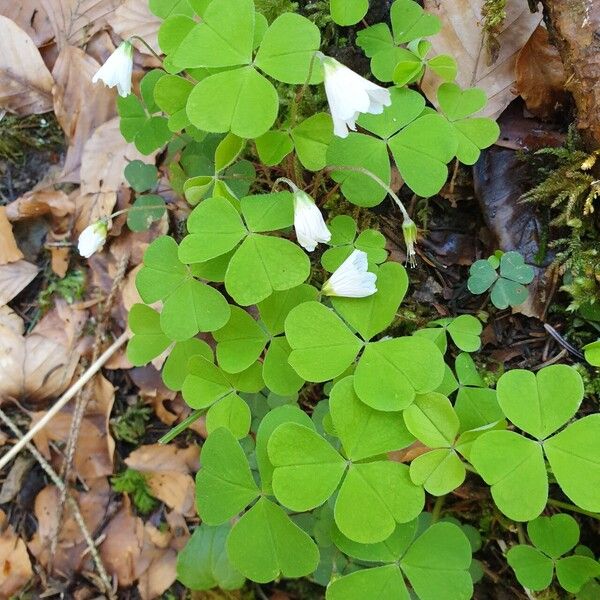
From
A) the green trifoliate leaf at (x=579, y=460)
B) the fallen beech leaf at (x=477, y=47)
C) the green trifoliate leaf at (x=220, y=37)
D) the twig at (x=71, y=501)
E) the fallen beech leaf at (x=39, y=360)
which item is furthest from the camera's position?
the fallen beech leaf at (x=39, y=360)

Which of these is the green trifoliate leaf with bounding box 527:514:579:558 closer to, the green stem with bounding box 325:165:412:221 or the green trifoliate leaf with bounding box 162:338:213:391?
the green stem with bounding box 325:165:412:221

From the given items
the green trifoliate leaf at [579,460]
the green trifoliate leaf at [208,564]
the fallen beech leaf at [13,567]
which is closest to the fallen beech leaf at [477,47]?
the green trifoliate leaf at [579,460]

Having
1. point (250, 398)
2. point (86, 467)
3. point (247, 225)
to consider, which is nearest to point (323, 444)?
point (250, 398)

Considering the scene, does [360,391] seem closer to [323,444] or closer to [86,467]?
[323,444]

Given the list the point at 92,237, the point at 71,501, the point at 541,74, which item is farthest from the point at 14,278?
the point at 541,74

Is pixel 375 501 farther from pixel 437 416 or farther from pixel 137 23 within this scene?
pixel 137 23

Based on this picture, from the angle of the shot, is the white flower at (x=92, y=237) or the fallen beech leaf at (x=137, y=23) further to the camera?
the fallen beech leaf at (x=137, y=23)

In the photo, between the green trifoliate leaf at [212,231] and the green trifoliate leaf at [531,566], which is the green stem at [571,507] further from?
the green trifoliate leaf at [212,231]
